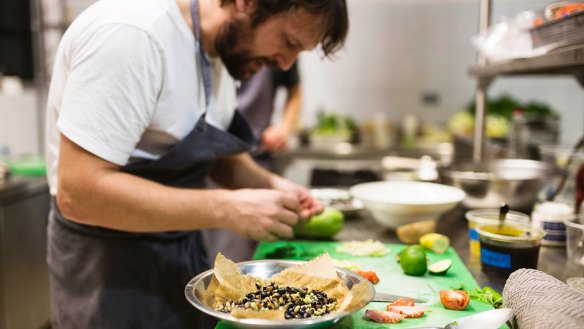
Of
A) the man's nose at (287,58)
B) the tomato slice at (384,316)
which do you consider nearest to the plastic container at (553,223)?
the tomato slice at (384,316)

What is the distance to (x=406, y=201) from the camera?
1.69m

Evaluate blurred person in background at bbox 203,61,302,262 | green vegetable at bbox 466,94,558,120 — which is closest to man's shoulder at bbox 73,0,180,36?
blurred person in background at bbox 203,61,302,262

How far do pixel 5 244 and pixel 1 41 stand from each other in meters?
1.81

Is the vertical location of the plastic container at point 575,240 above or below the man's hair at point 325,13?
below

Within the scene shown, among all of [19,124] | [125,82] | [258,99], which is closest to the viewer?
[125,82]

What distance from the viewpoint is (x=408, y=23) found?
199 inches

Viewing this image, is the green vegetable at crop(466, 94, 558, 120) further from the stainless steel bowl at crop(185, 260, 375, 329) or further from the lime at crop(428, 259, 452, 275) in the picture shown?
the stainless steel bowl at crop(185, 260, 375, 329)

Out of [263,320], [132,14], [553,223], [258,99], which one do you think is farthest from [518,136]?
[263,320]

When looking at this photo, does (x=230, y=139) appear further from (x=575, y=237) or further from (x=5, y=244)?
(x=5, y=244)

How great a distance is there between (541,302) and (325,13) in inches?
34.5

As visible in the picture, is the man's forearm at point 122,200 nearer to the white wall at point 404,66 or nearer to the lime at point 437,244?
the lime at point 437,244

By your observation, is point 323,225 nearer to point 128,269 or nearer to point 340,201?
point 340,201

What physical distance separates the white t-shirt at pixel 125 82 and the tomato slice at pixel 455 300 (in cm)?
79

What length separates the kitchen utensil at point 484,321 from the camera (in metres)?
0.92
